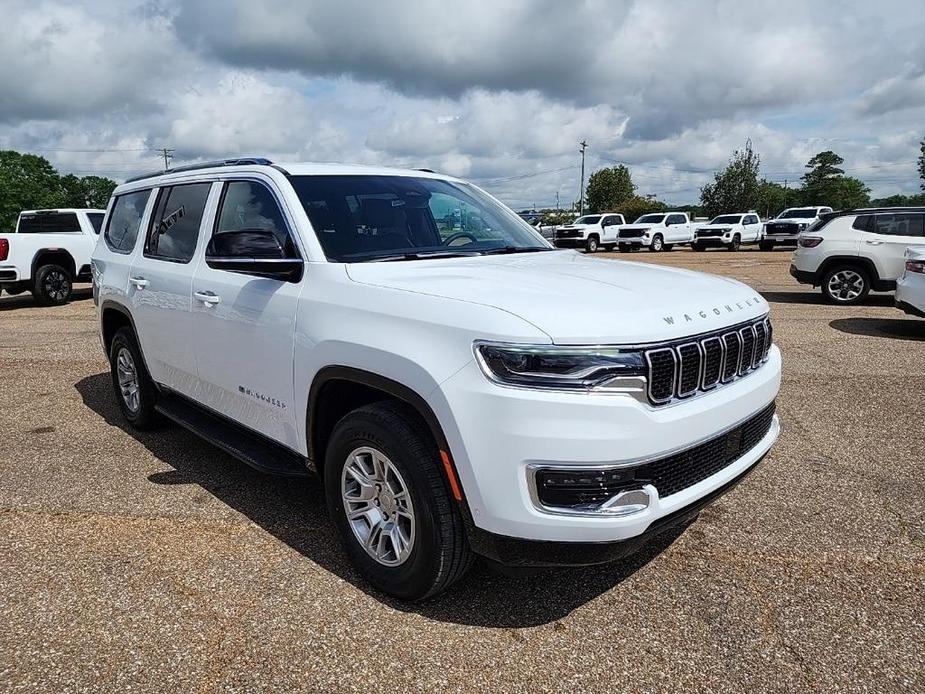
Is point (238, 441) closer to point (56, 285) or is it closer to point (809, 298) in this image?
point (56, 285)

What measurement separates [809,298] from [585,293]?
40.8 feet

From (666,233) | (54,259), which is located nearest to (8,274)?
(54,259)

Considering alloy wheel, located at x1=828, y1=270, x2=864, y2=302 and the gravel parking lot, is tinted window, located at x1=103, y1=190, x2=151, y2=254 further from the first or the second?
alloy wheel, located at x1=828, y1=270, x2=864, y2=302

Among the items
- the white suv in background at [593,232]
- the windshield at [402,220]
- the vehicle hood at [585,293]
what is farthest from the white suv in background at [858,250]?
the white suv in background at [593,232]

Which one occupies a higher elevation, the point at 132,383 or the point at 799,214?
the point at 799,214

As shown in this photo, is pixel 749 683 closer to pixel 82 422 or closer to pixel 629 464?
pixel 629 464

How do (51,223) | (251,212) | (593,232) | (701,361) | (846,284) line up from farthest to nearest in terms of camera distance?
(593,232)
(51,223)
(846,284)
(251,212)
(701,361)

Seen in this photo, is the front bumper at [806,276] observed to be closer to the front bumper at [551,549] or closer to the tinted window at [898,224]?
the tinted window at [898,224]

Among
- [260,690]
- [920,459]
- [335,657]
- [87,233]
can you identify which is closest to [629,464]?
[335,657]

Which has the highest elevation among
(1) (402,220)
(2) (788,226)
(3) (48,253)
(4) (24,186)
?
(4) (24,186)

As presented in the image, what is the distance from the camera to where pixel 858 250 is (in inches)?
469

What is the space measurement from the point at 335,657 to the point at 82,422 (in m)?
4.06

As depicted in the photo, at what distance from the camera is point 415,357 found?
2.62m

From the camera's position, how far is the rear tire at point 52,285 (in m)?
13.7
